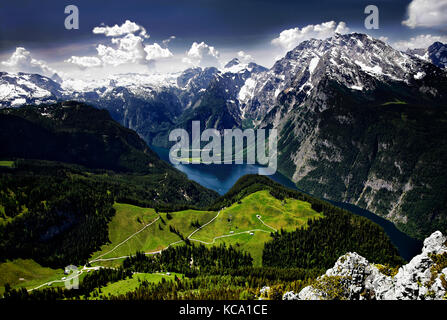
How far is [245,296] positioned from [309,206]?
4876 inches

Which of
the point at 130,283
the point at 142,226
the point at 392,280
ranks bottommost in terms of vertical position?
the point at 130,283

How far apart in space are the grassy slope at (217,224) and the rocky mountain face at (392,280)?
3497 inches

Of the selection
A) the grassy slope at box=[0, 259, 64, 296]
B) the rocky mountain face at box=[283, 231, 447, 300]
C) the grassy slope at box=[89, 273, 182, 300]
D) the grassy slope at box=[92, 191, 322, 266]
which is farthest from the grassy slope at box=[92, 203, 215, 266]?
the rocky mountain face at box=[283, 231, 447, 300]

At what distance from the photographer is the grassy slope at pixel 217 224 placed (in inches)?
5709

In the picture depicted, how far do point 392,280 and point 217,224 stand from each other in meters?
129

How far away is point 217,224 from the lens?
16450 centimetres

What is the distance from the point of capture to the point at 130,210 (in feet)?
590

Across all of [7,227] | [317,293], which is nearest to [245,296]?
[317,293]

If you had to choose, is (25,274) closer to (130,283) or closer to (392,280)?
(130,283)

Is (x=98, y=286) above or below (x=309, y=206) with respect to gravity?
below

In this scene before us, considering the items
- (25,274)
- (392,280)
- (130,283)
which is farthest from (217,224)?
(392,280)

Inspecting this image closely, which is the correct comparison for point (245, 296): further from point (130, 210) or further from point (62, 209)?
point (62, 209)
